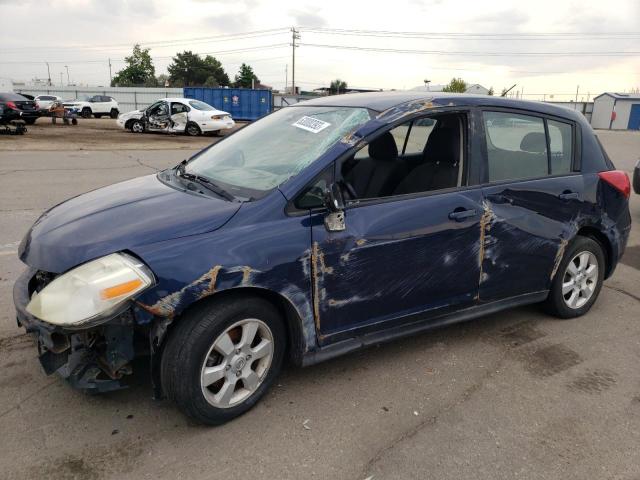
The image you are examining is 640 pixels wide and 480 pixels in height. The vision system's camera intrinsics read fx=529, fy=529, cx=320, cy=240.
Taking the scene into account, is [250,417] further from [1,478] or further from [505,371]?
[505,371]

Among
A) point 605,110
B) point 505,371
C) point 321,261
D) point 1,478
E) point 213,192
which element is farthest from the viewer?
point 605,110

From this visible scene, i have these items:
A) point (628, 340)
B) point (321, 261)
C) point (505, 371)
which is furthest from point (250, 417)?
point (628, 340)

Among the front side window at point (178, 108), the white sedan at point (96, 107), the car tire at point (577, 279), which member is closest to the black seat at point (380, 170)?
the car tire at point (577, 279)

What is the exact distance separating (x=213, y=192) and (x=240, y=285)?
711mm

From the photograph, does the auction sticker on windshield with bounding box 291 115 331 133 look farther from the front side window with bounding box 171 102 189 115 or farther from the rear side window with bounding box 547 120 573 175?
the front side window with bounding box 171 102 189 115

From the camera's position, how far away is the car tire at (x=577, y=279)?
395 cm

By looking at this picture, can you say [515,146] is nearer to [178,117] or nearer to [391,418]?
[391,418]

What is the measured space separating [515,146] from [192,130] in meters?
20.2

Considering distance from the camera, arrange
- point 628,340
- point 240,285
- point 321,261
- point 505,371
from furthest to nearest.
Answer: point 628,340, point 505,371, point 321,261, point 240,285

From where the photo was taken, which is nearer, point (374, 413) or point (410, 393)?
point (374, 413)

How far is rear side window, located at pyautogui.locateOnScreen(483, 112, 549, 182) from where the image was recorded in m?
3.45

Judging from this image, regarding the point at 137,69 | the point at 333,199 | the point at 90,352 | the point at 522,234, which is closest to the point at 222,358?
the point at 90,352

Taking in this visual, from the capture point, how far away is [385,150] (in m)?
3.70

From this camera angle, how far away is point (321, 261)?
109 inches
